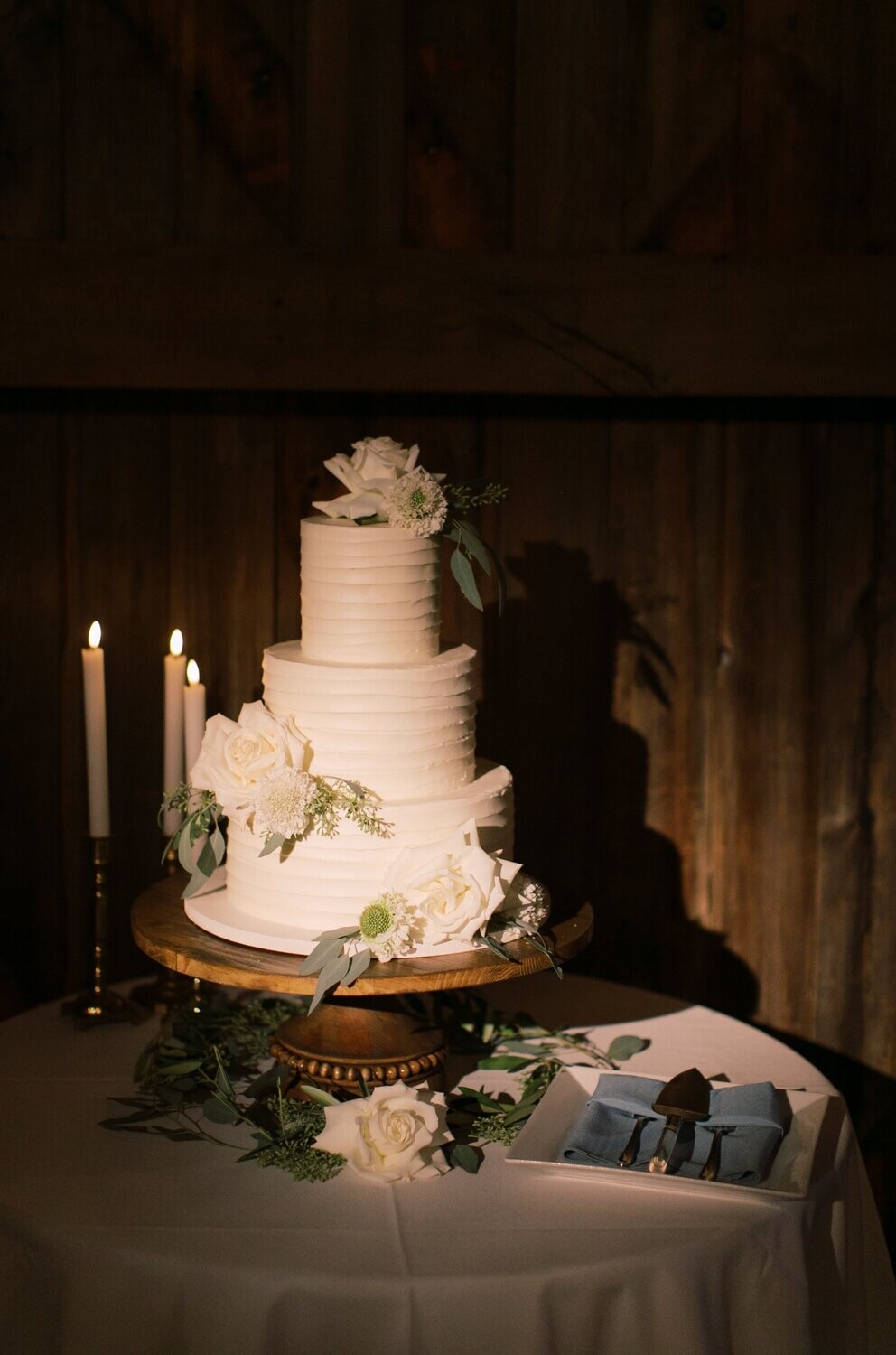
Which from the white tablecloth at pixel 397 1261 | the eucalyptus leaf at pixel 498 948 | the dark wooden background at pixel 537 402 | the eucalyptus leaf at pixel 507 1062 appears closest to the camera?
the white tablecloth at pixel 397 1261

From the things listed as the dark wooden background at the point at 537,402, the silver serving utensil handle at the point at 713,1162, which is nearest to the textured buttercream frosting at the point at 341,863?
the silver serving utensil handle at the point at 713,1162

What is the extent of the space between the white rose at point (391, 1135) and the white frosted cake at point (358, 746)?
0.58 ft

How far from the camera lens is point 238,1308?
1.49m

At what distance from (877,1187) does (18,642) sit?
192 cm

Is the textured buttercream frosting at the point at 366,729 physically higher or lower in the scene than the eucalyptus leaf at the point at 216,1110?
higher

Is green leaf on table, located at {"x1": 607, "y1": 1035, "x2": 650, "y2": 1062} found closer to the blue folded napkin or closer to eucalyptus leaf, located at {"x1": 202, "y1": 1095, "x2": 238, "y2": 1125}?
the blue folded napkin

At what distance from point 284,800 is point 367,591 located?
30 cm

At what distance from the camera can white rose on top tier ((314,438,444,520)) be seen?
1898 mm

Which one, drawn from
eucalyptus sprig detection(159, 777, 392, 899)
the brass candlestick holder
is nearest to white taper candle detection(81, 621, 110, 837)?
the brass candlestick holder

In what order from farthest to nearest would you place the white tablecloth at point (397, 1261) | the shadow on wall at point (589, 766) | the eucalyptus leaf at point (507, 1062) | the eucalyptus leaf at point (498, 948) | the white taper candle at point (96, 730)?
the shadow on wall at point (589, 766)
the white taper candle at point (96, 730)
the eucalyptus leaf at point (507, 1062)
the eucalyptus leaf at point (498, 948)
the white tablecloth at point (397, 1261)

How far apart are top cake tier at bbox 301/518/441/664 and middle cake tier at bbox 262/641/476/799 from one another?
37 mm

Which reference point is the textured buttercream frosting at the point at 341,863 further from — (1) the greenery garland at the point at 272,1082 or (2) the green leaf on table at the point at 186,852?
(1) the greenery garland at the point at 272,1082

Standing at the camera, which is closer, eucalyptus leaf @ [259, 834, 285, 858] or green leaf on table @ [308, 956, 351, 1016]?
green leaf on table @ [308, 956, 351, 1016]

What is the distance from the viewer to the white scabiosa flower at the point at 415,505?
6.14 ft
